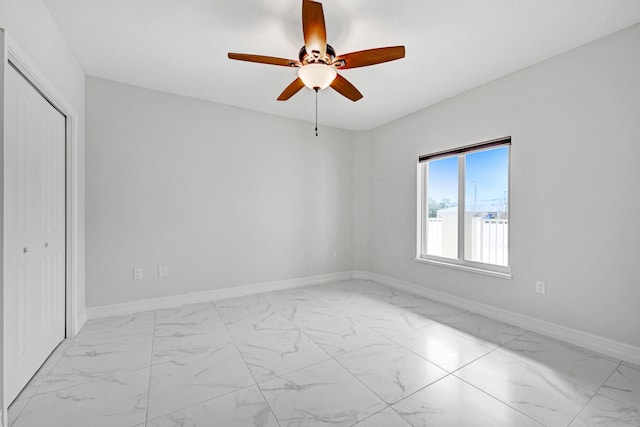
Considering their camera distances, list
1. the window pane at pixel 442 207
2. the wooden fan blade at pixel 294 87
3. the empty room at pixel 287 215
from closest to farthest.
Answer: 1. the empty room at pixel 287 215
2. the wooden fan blade at pixel 294 87
3. the window pane at pixel 442 207

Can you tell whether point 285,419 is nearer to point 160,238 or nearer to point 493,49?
point 160,238

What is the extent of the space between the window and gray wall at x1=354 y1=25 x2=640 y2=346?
0.18m

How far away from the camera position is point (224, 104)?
3.51m

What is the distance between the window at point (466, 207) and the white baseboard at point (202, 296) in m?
1.63

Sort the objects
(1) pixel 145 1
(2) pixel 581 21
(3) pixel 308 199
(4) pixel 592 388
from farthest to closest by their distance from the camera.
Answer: (3) pixel 308 199 < (2) pixel 581 21 < (1) pixel 145 1 < (4) pixel 592 388

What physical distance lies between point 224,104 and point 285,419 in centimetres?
341

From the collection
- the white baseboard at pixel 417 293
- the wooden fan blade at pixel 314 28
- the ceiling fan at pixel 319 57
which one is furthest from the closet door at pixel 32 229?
A: the wooden fan blade at pixel 314 28

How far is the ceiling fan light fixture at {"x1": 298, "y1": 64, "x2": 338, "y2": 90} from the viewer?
77.2 inches

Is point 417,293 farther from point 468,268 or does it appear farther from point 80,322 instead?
point 80,322

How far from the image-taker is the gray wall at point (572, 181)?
2.05 m

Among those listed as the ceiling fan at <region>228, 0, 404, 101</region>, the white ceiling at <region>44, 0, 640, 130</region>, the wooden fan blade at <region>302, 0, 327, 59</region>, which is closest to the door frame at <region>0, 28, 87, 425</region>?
the white ceiling at <region>44, 0, 640, 130</region>

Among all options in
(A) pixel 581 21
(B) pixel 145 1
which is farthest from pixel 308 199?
(A) pixel 581 21

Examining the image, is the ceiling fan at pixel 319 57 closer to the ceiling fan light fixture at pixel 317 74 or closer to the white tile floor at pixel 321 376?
the ceiling fan light fixture at pixel 317 74

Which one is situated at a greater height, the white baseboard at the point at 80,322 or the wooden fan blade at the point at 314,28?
the wooden fan blade at the point at 314,28
